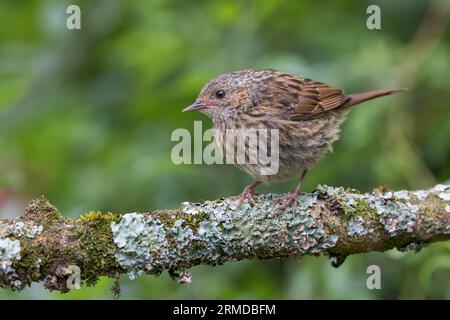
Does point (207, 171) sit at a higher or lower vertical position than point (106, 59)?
lower

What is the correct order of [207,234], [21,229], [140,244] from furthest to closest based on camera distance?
[207,234]
[140,244]
[21,229]

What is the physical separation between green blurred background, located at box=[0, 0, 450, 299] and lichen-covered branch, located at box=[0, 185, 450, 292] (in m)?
0.95

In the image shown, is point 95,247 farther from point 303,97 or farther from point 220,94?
point 303,97

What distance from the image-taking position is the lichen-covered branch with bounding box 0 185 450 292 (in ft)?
10.3

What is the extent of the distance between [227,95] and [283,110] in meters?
0.43

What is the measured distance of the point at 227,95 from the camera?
5.01m

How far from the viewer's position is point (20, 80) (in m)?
6.63

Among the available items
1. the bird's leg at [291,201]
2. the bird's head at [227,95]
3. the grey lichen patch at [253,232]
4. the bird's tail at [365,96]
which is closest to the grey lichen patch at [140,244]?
the grey lichen patch at [253,232]

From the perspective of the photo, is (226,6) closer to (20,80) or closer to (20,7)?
(20,80)

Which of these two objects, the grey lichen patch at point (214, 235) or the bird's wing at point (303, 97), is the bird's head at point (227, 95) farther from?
the grey lichen patch at point (214, 235)

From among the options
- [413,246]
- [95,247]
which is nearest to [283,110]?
[413,246]

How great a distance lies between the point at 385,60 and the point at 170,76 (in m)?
1.95

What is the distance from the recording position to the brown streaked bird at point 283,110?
461cm
